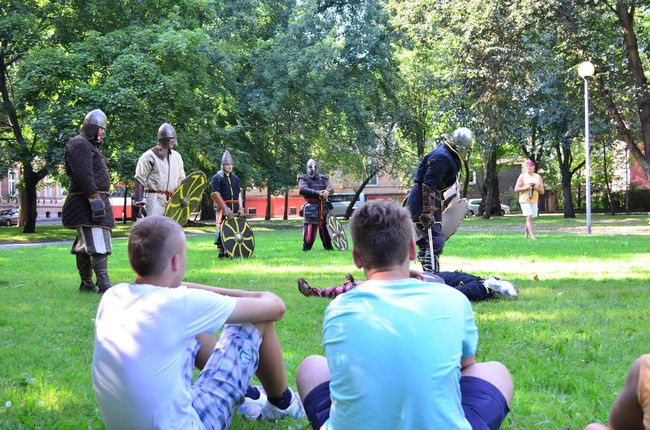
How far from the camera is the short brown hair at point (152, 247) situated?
289 cm

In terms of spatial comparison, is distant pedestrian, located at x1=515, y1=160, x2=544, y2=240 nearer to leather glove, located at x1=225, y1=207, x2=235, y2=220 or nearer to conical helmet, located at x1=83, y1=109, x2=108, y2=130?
leather glove, located at x1=225, y1=207, x2=235, y2=220

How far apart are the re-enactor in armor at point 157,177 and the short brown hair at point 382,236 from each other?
255 inches

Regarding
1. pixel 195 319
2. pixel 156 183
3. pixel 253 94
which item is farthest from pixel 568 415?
pixel 253 94

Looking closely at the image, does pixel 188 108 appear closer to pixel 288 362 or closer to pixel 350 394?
pixel 288 362

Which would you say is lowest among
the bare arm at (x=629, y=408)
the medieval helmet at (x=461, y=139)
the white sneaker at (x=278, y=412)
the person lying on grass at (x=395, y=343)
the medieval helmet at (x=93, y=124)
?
the white sneaker at (x=278, y=412)

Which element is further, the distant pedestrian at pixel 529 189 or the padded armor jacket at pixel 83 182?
the distant pedestrian at pixel 529 189

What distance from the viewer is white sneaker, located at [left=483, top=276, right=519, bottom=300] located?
24.2ft

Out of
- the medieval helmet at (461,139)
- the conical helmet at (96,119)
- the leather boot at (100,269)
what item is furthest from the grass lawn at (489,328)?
the conical helmet at (96,119)

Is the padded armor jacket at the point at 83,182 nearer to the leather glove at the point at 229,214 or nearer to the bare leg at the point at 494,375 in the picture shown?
the leather glove at the point at 229,214

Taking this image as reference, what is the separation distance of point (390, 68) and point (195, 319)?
3341cm

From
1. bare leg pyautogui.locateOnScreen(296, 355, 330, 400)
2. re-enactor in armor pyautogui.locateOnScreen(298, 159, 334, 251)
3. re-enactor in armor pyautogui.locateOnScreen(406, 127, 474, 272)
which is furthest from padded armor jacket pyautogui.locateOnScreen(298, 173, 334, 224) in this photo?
bare leg pyautogui.locateOnScreen(296, 355, 330, 400)

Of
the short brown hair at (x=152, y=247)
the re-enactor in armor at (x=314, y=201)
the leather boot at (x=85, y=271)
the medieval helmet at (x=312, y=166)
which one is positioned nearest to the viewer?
the short brown hair at (x=152, y=247)

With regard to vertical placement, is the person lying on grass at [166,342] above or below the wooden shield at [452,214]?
below

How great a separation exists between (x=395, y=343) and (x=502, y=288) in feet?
17.6
